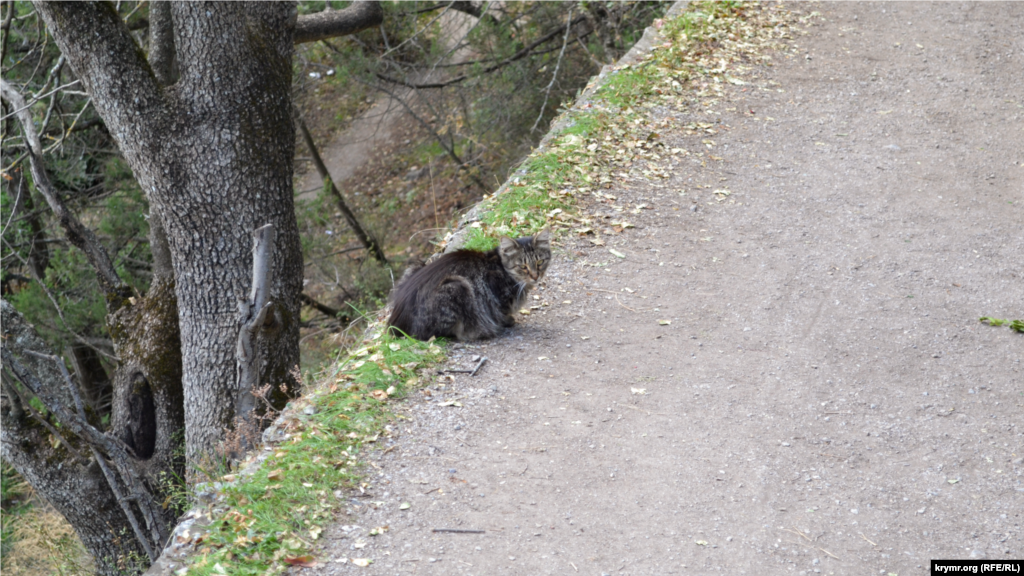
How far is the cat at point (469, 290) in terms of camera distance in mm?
4707

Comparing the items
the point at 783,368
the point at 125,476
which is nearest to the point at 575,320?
the point at 783,368

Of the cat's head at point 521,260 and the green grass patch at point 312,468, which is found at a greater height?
the cat's head at point 521,260

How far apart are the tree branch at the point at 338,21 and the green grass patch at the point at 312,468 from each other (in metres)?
2.96

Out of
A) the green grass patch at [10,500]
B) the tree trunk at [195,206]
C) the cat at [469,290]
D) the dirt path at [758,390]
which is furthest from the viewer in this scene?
the green grass patch at [10,500]

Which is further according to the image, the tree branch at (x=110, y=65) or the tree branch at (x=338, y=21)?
the tree branch at (x=338, y=21)

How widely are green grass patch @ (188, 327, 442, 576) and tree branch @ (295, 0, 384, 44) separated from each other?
296cm

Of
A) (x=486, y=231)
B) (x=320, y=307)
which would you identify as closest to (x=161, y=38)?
(x=486, y=231)

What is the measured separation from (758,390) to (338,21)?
4.61m

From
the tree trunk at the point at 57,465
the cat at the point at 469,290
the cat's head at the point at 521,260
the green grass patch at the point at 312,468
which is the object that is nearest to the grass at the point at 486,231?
the green grass patch at the point at 312,468

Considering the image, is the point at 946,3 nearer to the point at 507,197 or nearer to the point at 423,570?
the point at 507,197

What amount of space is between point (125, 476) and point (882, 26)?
948cm

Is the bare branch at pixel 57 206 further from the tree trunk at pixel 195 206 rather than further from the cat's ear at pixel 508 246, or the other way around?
the cat's ear at pixel 508 246

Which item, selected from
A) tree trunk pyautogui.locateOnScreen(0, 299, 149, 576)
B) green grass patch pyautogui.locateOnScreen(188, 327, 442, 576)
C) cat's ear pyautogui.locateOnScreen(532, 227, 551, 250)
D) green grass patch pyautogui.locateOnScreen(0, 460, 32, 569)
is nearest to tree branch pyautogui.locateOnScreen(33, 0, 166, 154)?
tree trunk pyautogui.locateOnScreen(0, 299, 149, 576)

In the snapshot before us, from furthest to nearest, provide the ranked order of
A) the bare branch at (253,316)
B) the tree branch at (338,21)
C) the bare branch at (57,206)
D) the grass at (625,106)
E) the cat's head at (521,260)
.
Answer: the tree branch at (338,21), the grass at (625,106), the bare branch at (57,206), the cat's head at (521,260), the bare branch at (253,316)
